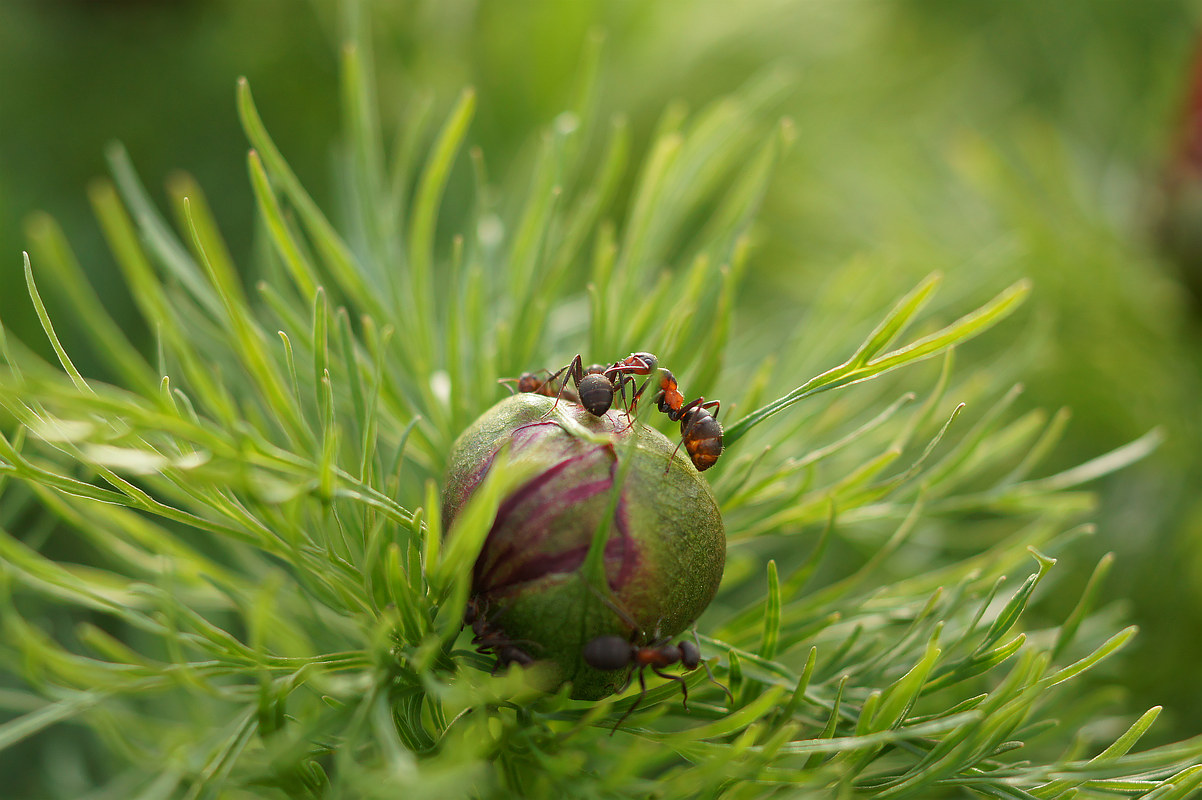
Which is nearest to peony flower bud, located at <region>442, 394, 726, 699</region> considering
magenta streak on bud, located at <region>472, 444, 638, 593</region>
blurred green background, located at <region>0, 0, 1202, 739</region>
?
magenta streak on bud, located at <region>472, 444, 638, 593</region>

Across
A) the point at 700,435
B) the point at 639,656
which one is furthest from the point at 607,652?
the point at 700,435

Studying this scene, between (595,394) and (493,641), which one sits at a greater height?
(595,394)

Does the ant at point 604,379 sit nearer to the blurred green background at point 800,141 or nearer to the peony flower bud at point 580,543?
the peony flower bud at point 580,543

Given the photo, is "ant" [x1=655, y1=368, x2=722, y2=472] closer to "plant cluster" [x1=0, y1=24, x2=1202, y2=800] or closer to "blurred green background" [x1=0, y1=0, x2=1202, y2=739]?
"plant cluster" [x1=0, y1=24, x2=1202, y2=800]

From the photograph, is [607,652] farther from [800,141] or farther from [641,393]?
[800,141]

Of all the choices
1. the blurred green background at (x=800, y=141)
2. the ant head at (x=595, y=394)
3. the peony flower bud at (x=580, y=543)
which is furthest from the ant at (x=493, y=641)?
the blurred green background at (x=800, y=141)

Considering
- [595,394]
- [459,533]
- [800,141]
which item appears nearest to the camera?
[459,533]
